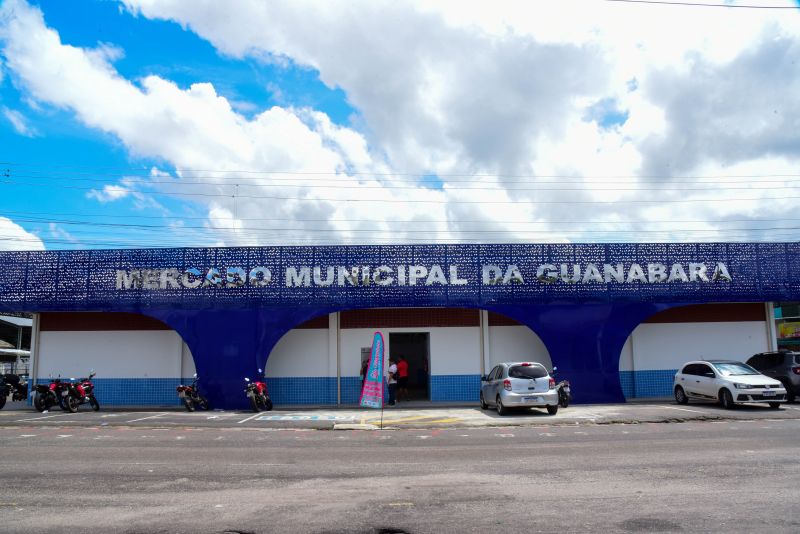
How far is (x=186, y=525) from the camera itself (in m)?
6.65

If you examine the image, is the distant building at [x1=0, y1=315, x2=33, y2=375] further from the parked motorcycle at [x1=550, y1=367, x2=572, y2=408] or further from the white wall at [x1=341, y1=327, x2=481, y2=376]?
the parked motorcycle at [x1=550, y1=367, x2=572, y2=408]

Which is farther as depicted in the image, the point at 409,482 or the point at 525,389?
the point at 525,389

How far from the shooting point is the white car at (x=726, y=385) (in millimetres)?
17828

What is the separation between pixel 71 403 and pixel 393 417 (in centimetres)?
1015

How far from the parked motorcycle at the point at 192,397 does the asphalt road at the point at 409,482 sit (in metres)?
6.31

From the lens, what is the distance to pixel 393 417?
18203 mm

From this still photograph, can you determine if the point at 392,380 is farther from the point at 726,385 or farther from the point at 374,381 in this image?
the point at 726,385

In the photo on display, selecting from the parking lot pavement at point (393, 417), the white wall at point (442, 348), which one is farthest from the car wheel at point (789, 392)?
the white wall at point (442, 348)

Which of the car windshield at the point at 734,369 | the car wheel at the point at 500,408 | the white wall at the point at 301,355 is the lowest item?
the car wheel at the point at 500,408

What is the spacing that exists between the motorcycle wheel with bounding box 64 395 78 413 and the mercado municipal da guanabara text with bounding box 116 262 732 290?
159 inches

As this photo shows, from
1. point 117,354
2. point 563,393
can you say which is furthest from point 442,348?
point 117,354

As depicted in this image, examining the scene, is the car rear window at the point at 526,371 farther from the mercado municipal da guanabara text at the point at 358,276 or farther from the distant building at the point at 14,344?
the distant building at the point at 14,344

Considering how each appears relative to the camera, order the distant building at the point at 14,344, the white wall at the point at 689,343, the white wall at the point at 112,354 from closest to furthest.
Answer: the white wall at the point at 112,354, the white wall at the point at 689,343, the distant building at the point at 14,344

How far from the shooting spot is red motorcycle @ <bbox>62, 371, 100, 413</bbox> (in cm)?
1995
